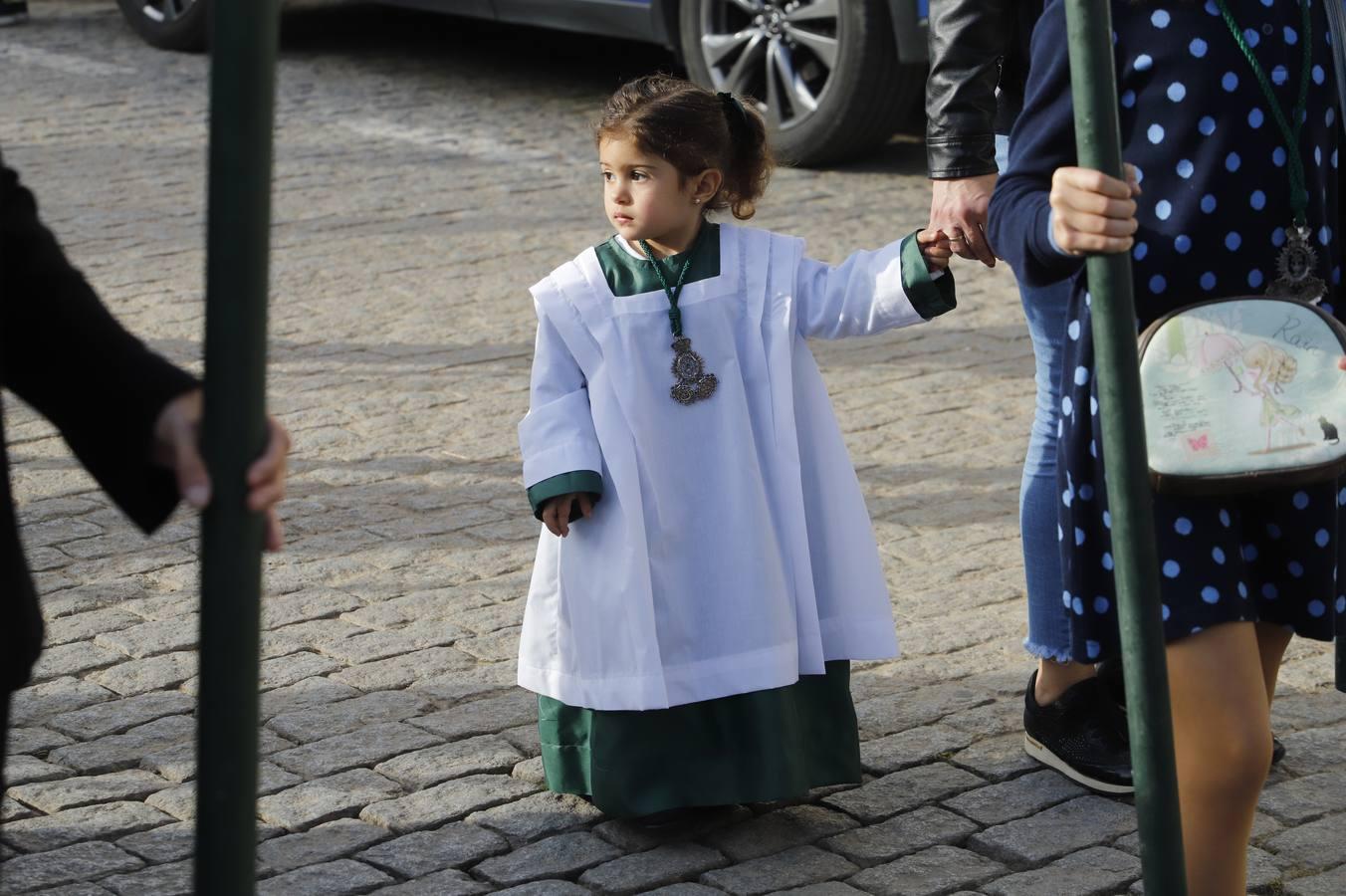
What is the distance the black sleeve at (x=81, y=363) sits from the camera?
194cm

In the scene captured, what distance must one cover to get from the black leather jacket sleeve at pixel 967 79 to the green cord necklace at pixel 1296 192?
0.71 meters

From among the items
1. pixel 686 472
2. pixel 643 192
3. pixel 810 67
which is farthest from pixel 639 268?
pixel 810 67

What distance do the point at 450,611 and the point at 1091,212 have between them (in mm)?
2593

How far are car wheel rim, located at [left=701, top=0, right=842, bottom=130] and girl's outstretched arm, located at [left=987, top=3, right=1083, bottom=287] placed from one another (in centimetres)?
571

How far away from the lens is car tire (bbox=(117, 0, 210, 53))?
37.4ft

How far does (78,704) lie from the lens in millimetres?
3895

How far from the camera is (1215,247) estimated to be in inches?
104

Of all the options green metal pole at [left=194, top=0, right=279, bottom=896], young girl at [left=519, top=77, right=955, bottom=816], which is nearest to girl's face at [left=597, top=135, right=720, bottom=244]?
young girl at [left=519, top=77, right=955, bottom=816]

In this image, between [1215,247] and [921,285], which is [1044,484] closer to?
[921,285]

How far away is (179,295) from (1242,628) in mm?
5091

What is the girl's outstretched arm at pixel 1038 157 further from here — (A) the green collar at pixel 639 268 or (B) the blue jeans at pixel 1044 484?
(A) the green collar at pixel 639 268

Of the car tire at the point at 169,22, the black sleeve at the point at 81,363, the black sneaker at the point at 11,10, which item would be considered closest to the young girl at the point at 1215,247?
the black sleeve at the point at 81,363

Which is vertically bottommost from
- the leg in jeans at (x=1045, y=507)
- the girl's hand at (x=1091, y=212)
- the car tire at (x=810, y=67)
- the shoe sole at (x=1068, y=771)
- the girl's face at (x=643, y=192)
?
the shoe sole at (x=1068, y=771)

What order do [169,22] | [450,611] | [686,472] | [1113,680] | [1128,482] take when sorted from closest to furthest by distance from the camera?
[1128,482] < [686,472] < [1113,680] < [450,611] < [169,22]
